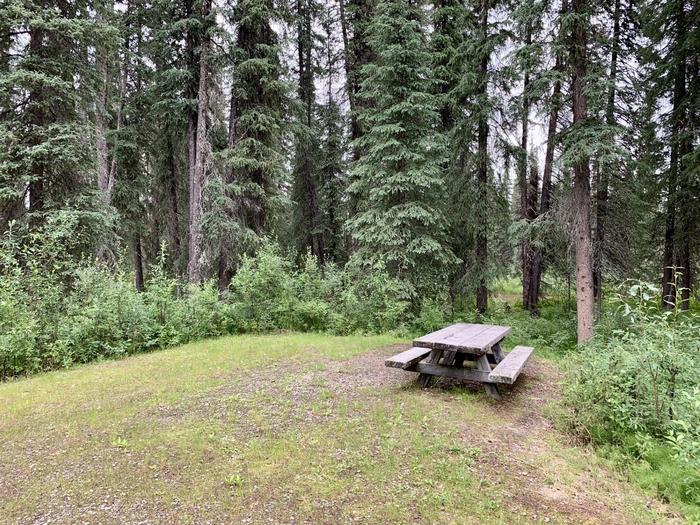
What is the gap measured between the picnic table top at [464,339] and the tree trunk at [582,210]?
2653mm

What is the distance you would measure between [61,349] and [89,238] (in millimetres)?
3256

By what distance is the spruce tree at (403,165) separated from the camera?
8688mm

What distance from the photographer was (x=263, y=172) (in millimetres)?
10688

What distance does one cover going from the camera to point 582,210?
23.7 ft

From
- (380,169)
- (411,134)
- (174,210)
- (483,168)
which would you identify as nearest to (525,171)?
(483,168)

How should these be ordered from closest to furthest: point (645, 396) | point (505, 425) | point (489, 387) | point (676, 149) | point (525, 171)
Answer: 1. point (645, 396)
2. point (505, 425)
3. point (489, 387)
4. point (676, 149)
5. point (525, 171)

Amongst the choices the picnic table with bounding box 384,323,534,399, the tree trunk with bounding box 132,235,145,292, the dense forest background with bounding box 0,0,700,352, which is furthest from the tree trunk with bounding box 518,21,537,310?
the tree trunk with bounding box 132,235,145,292

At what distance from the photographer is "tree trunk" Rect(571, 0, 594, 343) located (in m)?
7.03

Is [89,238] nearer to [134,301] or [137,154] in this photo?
[134,301]

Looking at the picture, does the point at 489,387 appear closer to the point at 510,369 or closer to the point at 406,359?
the point at 510,369

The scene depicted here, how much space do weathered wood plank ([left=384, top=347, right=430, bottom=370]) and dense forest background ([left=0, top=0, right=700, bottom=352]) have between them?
11.9 ft

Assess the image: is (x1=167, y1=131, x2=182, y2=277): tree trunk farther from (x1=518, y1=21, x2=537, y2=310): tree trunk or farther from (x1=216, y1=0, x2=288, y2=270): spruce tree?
(x1=518, y1=21, x2=537, y2=310): tree trunk

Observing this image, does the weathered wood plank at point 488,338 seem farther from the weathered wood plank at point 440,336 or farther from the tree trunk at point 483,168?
the tree trunk at point 483,168

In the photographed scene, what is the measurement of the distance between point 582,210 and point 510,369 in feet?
14.7
